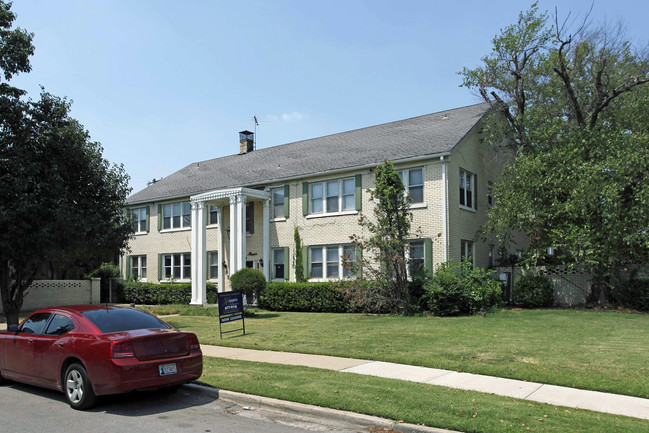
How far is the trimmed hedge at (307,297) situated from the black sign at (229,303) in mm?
5534

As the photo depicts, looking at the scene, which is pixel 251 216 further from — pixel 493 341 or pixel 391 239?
pixel 493 341

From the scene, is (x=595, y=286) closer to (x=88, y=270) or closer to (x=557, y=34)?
(x=557, y=34)

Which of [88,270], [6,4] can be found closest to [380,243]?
[6,4]

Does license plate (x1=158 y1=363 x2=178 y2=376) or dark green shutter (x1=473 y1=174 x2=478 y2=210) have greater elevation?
dark green shutter (x1=473 y1=174 x2=478 y2=210)

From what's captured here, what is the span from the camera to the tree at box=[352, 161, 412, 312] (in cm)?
1712

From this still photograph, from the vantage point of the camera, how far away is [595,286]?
63.4 feet

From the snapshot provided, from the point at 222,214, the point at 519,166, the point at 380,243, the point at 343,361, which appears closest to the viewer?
the point at 343,361

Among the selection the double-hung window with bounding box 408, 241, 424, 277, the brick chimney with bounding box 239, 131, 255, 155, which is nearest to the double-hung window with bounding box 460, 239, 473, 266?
the double-hung window with bounding box 408, 241, 424, 277

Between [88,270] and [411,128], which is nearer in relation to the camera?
[411,128]

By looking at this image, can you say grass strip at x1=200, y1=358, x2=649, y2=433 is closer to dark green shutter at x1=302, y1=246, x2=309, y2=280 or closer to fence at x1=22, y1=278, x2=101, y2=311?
dark green shutter at x1=302, y1=246, x2=309, y2=280

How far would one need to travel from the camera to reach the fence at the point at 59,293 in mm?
23562

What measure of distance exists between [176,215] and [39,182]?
14509 millimetres

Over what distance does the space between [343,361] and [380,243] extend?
7.49 metres

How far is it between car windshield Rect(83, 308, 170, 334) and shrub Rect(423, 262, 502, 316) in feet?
35.9
